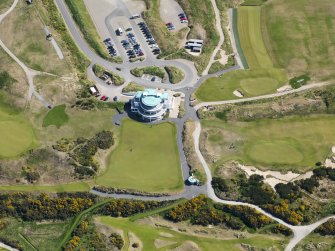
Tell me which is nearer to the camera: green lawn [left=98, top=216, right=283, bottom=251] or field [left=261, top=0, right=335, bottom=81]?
green lawn [left=98, top=216, right=283, bottom=251]

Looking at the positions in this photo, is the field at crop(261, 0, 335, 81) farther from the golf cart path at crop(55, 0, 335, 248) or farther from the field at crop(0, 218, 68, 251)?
the field at crop(0, 218, 68, 251)

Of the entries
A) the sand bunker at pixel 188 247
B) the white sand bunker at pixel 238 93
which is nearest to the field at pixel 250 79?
the white sand bunker at pixel 238 93

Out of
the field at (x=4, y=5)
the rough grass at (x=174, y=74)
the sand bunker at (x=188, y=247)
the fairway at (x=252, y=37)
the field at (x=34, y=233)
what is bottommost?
the sand bunker at (x=188, y=247)

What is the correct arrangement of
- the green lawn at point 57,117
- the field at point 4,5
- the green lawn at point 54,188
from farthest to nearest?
the field at point 4,5 → the green lawn at point 57,117 → the green lawn at point 54,188

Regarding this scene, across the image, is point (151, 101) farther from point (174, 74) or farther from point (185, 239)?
point (185, 239)

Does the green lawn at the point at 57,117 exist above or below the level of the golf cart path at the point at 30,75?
below

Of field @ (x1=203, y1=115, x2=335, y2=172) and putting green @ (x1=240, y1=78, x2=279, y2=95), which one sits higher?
putting green @ (x1=240, y1=78, x2=279, y2=95)

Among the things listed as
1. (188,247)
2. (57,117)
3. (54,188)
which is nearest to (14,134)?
(57,117)

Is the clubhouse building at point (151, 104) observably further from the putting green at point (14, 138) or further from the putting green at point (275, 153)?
the putting green at point (14, 138)

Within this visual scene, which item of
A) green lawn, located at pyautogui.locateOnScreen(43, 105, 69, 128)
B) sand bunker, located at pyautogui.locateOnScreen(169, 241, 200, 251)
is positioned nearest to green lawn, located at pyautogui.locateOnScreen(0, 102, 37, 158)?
green lawn, located at pyautogui.locateOnScreen(43, 105, 69, 128)
